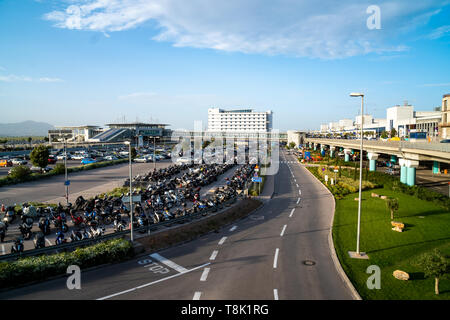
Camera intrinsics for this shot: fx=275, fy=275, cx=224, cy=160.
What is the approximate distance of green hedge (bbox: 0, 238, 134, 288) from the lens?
36.6ft

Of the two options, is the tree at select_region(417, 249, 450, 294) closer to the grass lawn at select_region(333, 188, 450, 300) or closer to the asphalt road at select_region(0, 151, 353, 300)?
the grass lawn at select_region(333, 188, 450, 300)

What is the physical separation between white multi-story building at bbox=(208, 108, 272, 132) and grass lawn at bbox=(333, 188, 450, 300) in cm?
12219

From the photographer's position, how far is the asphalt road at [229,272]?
10789mm

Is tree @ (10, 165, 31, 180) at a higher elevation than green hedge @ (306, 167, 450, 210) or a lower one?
higher

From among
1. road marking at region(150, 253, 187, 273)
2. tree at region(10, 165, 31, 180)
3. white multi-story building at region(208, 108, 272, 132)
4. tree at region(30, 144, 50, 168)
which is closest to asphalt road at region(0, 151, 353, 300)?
road marking at region(150, 253, 187, 273)

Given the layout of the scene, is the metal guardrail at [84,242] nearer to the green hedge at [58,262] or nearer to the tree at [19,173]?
the green hedge at [58,262]

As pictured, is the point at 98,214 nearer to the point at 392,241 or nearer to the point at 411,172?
the point at 392,241

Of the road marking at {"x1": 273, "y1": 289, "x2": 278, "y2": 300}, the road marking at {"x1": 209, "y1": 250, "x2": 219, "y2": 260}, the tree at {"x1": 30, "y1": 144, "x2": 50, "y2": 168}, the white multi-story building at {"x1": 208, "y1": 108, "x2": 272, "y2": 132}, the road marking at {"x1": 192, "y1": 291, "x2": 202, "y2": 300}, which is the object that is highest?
the white multi-story building at {"x1": 208, "y1": 108, "x2": 272, "y2": 132}

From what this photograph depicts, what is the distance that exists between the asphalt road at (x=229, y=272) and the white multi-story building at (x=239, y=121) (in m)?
131

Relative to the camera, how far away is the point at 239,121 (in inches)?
5940

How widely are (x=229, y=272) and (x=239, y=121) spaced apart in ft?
462

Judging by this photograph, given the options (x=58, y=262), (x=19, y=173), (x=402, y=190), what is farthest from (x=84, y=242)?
(x=402, y=190)

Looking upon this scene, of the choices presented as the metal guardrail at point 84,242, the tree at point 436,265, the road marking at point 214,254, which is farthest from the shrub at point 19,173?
the tree at point 436,265
